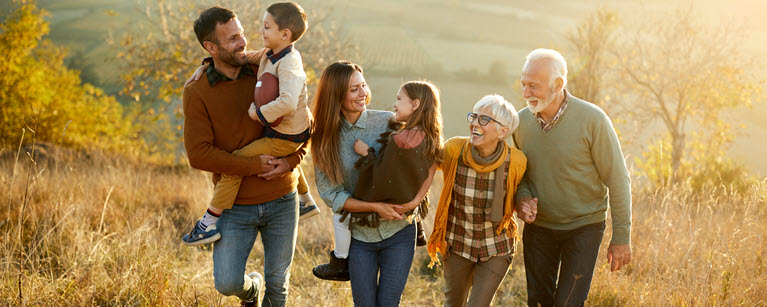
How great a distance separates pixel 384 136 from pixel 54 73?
19.0 m

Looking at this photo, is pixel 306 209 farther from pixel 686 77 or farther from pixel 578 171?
pixel 686 77

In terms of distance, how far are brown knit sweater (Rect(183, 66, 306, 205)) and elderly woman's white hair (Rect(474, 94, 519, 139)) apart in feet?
3.84

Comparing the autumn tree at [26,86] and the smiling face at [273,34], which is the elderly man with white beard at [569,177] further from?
the autumn tree at [26,86]

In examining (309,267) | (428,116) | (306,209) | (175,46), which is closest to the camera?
(428,116)

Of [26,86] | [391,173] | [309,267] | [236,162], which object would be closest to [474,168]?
[391,173]

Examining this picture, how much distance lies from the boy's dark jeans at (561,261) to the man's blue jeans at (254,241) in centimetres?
154

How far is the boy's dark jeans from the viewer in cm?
306

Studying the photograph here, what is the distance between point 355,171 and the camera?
2.95 metres

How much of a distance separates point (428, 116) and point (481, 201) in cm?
59

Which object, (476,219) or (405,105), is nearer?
(405,105)

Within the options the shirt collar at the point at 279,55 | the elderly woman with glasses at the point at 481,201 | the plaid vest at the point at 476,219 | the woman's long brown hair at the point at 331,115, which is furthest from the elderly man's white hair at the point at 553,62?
the shirt collar at the point at 279,55

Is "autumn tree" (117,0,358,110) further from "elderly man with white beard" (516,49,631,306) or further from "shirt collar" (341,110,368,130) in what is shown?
"elderly man with white beard" (516,49,631,306)

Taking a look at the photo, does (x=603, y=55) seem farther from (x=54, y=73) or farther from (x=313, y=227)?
(x=54, y=73)

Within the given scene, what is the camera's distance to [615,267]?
9.96ft
